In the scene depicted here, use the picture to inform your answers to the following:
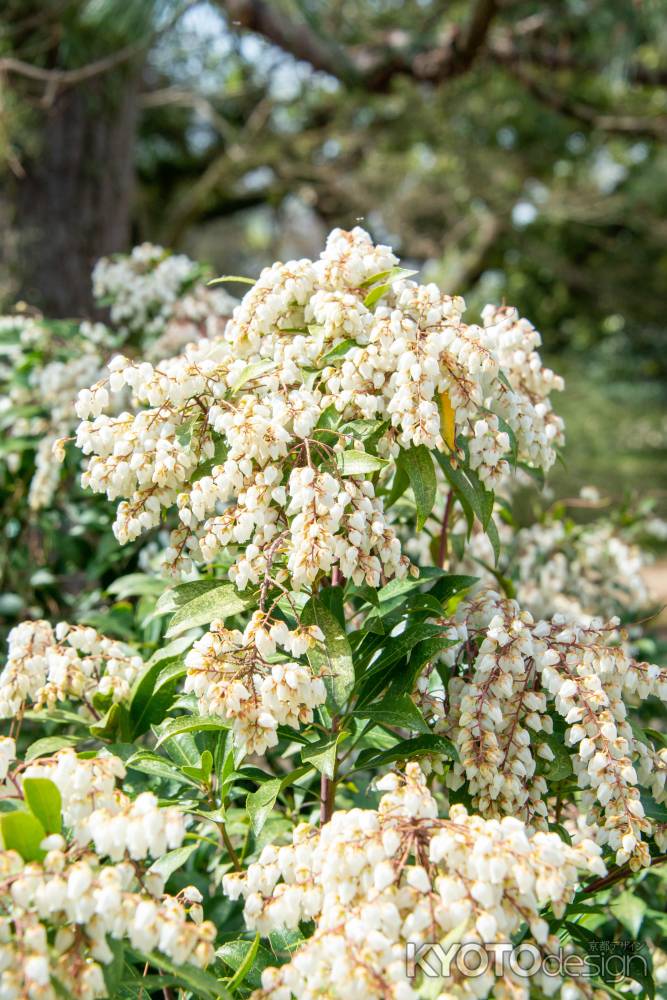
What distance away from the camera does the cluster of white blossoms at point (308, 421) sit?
124 cm

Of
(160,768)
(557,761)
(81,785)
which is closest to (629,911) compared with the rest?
(557,761)

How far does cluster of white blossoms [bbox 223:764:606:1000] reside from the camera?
0.92m

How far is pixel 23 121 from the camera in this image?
373cm

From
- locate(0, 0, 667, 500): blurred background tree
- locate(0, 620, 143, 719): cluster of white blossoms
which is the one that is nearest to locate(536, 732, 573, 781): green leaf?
locate(0, 620, 143, 719): cluster of white blossoms

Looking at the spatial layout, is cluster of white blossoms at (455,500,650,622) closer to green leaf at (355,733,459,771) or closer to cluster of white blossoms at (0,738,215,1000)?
green leaf at (355,733,459,771)

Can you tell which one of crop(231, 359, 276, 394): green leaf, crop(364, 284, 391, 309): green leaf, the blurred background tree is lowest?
the blurred background tree

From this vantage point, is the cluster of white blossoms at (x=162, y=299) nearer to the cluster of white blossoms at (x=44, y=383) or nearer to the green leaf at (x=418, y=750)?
the cluster of white blossoms at (x=44, y=383)

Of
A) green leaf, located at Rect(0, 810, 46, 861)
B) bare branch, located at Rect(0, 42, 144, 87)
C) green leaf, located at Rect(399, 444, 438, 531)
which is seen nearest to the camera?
green leaf, located at Rect(0, 810, 46, 861)

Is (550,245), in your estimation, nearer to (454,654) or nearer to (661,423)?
(661,423)

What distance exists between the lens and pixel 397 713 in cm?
129

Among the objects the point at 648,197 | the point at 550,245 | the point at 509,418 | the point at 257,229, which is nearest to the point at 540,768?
the point at 509,418

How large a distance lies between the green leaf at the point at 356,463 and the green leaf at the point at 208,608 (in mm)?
235

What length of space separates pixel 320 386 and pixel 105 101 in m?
3.19

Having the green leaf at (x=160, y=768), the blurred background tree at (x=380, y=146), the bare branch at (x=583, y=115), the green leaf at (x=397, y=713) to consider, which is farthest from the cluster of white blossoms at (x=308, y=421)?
the bare branch at (x=583, y=115)
